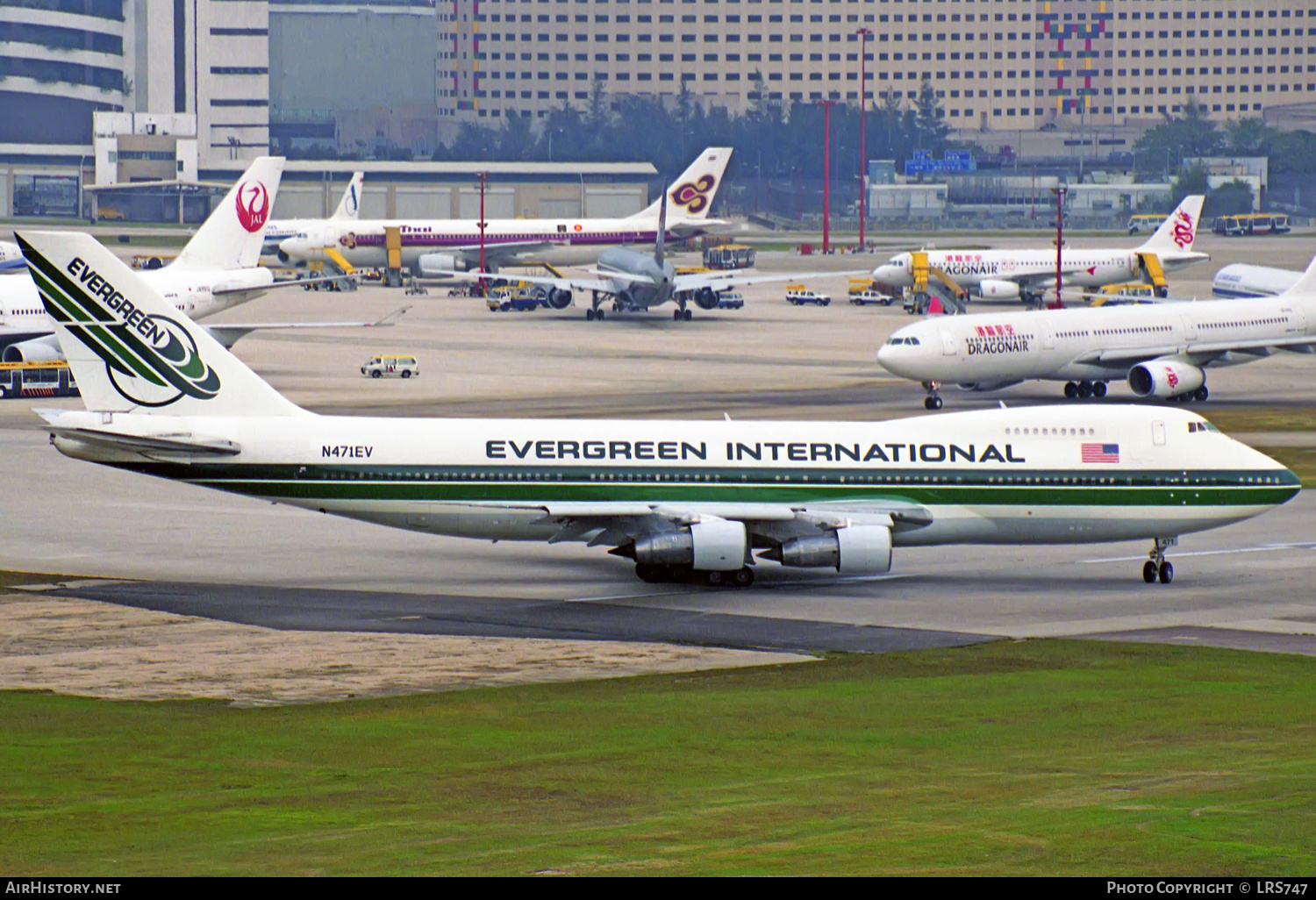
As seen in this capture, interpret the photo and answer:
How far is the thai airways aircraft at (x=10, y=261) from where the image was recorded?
6629 inches

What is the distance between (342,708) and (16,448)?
44.1 meters

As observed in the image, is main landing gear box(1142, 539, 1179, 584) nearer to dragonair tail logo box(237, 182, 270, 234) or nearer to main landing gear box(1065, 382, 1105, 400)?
main landing gear box(1065, 382, 1105, 400)

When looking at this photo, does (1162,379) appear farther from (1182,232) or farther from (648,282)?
(1182,232)

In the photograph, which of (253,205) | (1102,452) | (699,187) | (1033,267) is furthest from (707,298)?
(1102,452)

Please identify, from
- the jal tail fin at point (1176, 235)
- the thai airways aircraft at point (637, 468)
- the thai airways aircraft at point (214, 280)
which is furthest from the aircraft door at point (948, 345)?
the jal tail fin at point (1176, 235)

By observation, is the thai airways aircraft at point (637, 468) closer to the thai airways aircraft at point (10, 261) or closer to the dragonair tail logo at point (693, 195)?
the dragonair tail logo at point (693, 195)

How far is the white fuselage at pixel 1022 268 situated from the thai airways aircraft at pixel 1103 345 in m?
59.4

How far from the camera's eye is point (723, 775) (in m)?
28.3

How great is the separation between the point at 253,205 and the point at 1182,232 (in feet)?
306

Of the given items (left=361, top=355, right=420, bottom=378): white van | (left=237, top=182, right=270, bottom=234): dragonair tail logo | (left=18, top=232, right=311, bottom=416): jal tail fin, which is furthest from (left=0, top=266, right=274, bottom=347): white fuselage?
(left=18, top=232, right=311, bottom=416): jal tail fin

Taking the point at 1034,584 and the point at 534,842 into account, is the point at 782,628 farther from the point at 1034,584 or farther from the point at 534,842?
the point at 534,842

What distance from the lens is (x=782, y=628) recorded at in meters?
43.8

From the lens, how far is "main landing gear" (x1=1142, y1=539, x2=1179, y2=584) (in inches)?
2021
